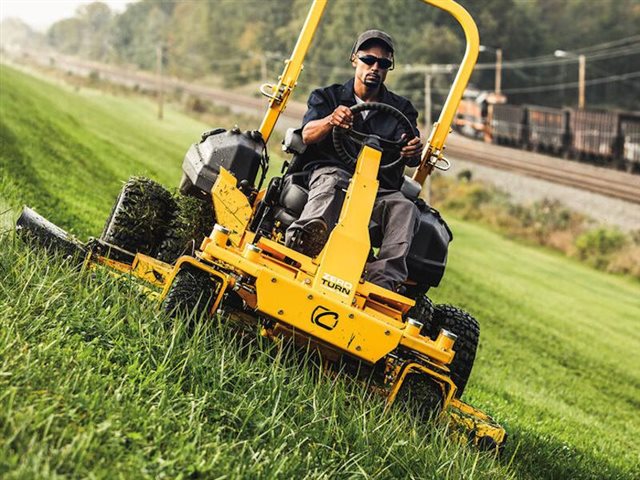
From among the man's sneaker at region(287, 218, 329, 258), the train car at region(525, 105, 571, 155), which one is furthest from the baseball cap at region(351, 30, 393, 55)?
the train car at region(525, 105, 571, 155)

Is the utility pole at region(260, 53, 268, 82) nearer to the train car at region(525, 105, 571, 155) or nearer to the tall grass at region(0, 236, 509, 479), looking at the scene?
the train car at region(525, 105, 571, 155)

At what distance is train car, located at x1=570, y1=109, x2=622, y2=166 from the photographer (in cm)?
3583

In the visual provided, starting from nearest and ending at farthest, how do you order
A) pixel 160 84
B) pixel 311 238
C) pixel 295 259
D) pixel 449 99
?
pixel 295 259 → pixel 311 238 → pixel 449 99 → pixel 160 84

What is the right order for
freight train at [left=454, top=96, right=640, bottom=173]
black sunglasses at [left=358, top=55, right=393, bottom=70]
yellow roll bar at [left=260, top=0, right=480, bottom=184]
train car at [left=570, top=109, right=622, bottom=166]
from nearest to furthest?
black sunglasses at [left=358, top=55, right=393, bottom=70] → yellow roll bar at [left=260, top=0, right=480, bottom=184] → freight train at [left=454, top=96, right=640, bottom=173] → train car at [left=570, top=109, right=622, bottom=166]

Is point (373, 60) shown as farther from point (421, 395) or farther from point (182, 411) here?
point (182, 411)

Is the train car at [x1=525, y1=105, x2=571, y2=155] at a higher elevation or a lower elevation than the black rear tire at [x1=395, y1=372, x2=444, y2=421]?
higher

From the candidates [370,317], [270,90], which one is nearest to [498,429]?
[370,317]

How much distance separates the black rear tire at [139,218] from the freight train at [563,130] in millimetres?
29969

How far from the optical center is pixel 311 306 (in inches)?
197

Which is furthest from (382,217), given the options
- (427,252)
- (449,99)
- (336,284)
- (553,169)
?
Answer: (553,169)

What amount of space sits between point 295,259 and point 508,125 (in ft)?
126

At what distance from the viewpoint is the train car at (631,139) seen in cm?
3462

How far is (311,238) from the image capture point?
5.68m

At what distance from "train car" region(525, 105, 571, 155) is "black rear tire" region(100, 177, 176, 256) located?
3285 cm
